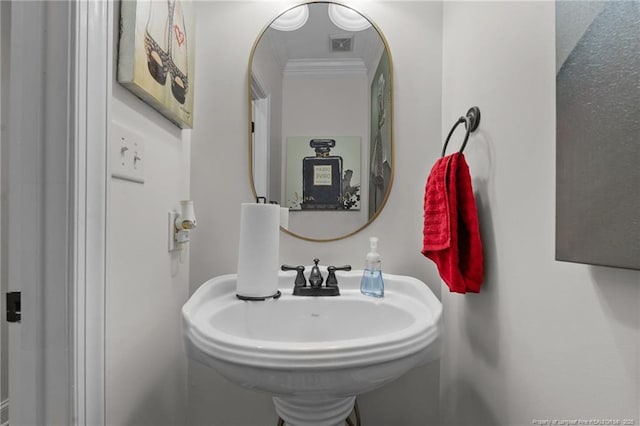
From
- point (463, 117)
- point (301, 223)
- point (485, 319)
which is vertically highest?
point (463, 117)

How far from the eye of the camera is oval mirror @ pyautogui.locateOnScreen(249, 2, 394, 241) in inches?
42.2

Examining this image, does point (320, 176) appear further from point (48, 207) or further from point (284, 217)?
point (48, 207)

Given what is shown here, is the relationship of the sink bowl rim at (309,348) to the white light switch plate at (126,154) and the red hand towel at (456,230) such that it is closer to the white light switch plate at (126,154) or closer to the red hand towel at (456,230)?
the red hand towel at (456,230)

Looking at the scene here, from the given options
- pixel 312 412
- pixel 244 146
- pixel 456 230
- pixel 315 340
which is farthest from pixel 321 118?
pixel 312 412

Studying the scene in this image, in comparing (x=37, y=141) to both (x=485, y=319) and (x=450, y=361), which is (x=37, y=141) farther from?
(x=450, y=361)

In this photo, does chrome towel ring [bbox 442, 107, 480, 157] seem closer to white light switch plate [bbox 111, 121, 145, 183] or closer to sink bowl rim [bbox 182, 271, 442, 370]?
sink bowl rim [bbox 182, 271, 442, 370]

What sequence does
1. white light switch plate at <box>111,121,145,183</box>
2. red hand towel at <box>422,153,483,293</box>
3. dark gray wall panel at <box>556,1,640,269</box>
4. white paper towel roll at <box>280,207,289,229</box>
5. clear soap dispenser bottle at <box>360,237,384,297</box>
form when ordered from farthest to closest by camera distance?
1. white paper towel roll at <box>280,207,289,229</box>
2. clear soap dispenser bottle at <box>360,237,384,297</box>
3. red hand towel at <box>422,153,483,293</box>
4. white light switch plate at <box>111,121,145,183</box>
5. dark gray wall panel at <box>556,1,640,269</box>

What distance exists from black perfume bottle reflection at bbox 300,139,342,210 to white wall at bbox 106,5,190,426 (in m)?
0.42

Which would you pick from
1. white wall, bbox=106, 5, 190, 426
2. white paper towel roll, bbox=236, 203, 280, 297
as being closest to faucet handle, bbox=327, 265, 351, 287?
white paper towel roll, bbox=236, 203, 280, 297

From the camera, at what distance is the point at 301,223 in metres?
1.08

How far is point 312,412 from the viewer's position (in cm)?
71

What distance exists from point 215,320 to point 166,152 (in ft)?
1.65

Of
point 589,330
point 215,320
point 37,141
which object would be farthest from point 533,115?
point 37,141

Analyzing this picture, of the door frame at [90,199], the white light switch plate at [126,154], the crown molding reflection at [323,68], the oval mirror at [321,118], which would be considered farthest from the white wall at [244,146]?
the door frame at [90,199]
